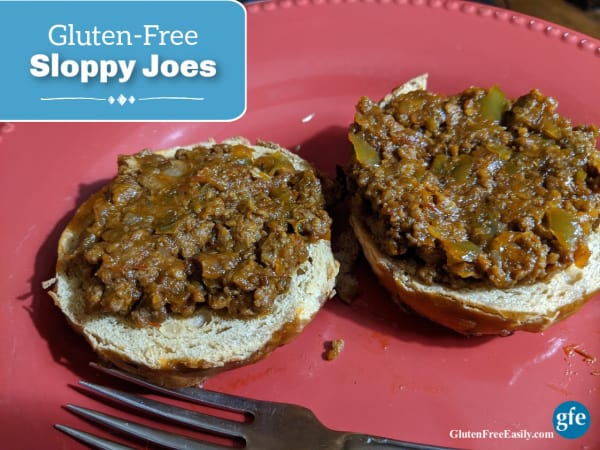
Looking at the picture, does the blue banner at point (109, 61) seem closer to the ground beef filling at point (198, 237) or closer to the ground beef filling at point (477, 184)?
the ground beef filling at point (198, 237)

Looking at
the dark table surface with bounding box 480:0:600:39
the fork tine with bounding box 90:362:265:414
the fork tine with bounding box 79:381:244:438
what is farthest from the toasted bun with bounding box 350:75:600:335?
the dark table surface with bounding box 480:0:600:39

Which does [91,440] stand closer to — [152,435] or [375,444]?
[152,435]

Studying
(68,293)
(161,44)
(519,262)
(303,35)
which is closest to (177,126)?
(161,44)

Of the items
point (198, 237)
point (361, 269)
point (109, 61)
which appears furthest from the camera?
point (109, 61)

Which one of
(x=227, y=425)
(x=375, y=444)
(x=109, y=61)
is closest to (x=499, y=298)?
(x=375, y=444)

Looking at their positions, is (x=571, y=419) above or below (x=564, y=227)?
below

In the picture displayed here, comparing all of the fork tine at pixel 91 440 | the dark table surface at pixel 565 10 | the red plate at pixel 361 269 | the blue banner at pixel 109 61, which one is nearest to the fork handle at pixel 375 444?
Answer: the red plate at pixel 361 269
